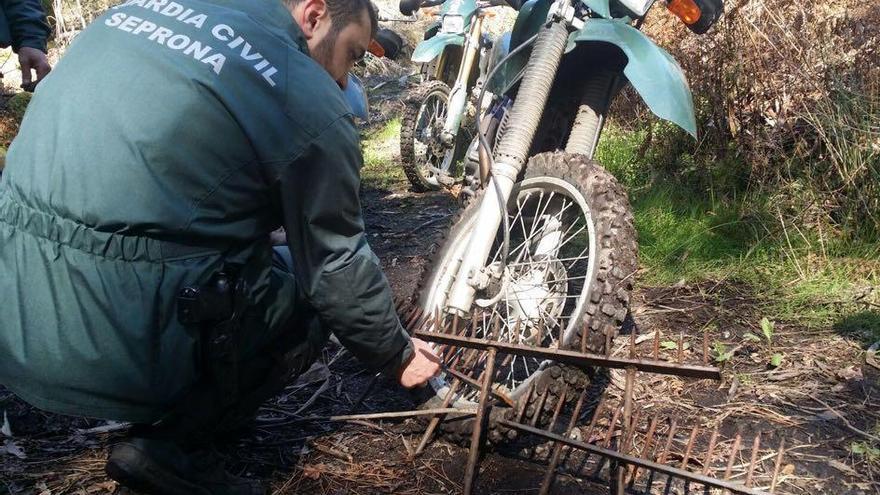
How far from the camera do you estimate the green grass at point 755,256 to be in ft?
9.66

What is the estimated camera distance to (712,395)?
254 cm

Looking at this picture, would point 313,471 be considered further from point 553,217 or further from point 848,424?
point 848,424

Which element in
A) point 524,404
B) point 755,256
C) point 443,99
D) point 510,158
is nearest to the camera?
point 524,404

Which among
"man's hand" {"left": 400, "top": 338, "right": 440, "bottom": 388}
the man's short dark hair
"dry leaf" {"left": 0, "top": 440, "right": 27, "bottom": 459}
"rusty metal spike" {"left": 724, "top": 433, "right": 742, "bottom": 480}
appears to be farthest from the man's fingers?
"rusty metal spike" {"left": 724, "top": 433, "right": 742, "bottom": 480}

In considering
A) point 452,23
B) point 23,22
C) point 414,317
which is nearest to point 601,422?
point 414,317

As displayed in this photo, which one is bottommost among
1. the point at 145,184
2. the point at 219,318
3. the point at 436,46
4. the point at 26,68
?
the point at 219,318

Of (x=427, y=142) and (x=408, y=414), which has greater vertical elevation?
(x=427, y=142)

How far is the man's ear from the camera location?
1.93 metres

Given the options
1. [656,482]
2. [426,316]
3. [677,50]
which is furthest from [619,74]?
[656,482]

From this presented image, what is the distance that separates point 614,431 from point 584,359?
26.1 inches

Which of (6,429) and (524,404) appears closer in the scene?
(524,404)

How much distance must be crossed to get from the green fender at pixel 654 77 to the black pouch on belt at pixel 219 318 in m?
1.61

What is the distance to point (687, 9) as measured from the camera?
2773mm

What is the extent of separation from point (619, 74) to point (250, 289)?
190cm
